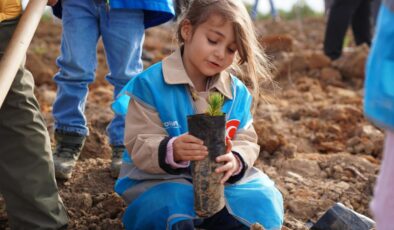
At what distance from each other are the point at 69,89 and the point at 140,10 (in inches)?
20.3

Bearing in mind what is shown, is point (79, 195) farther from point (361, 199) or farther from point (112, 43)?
point (361, 199)

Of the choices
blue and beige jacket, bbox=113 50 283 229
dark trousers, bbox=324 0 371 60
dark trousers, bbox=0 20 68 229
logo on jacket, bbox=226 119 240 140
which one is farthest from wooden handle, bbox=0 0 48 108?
dark trousers, bbox=324 0 371 60

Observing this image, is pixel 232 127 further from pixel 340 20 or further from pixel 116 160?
pixel 340 20

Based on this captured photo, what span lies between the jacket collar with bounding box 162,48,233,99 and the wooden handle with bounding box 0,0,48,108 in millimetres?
560

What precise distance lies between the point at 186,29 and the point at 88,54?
773 millimetres

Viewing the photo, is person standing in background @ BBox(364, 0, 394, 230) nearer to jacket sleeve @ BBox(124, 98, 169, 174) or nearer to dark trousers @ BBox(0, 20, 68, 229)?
jacket sleeve @ BBox(124, 98, 169, 174)

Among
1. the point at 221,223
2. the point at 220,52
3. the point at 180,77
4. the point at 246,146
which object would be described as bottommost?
the point at 221,223

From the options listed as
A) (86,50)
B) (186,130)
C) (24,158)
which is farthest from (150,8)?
(24,158)

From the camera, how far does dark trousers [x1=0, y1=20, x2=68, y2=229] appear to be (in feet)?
8.66

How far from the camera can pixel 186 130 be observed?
281cm

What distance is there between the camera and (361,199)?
361 cm

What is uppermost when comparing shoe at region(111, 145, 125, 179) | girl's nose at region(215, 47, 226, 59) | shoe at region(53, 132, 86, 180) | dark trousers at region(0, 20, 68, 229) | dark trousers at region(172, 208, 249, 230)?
girl's nose at region(215, 47, 226, 59)

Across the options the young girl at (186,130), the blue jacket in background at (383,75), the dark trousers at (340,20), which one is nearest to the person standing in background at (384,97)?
the blue jacket in background at (383,75)

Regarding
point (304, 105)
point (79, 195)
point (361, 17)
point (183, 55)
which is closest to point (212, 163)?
point (183, 55)
